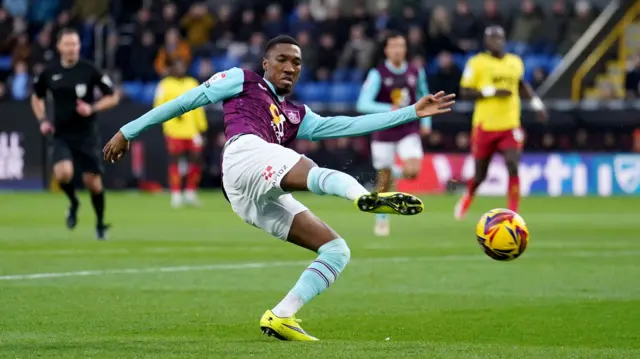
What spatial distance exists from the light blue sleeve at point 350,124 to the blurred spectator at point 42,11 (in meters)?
26.2

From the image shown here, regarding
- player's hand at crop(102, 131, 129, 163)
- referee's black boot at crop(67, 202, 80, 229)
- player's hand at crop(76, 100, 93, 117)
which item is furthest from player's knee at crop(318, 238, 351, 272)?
referee's black boot at crop(67, 202, 80, 229)

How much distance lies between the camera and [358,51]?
29812 mm

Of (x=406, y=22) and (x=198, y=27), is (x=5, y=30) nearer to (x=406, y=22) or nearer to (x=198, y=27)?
(x=198, y=27)

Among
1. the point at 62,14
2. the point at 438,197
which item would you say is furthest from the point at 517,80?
the point at 62,14

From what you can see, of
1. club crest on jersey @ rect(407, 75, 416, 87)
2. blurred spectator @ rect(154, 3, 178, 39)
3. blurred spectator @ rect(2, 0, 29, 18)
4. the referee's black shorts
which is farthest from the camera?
blurred spectator @ rect(2, 0, 29, 18)

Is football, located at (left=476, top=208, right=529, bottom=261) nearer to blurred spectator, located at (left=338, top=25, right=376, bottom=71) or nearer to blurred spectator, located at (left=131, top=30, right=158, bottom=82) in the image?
blurred spectator, located at (left=338, top=25, right=376, bottom=71)

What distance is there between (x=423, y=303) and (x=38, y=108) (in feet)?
25.3

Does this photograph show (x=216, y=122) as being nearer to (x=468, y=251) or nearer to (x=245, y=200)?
(x=468, y=251)

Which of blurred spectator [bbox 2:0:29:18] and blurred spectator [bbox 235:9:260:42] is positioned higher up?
blurred spectator [bbox 2:0:29:18]

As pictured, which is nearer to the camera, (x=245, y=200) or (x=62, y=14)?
(x=245, y=200)

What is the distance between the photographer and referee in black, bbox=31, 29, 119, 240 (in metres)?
16.3

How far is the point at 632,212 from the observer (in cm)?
2180

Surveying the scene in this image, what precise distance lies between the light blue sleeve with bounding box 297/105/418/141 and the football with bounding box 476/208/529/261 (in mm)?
1050

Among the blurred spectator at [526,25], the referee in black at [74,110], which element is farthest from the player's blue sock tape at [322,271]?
the blurred spectator at [526,25]
